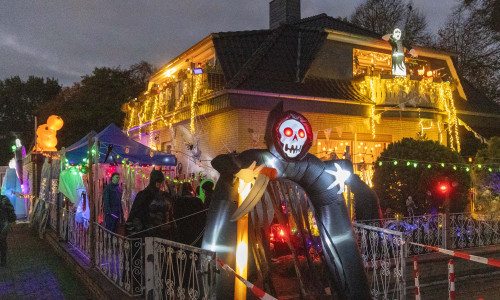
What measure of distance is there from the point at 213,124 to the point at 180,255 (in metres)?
10.2

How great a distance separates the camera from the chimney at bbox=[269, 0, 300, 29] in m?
18.1

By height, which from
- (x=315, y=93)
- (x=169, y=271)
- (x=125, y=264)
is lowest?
(x=125, y=264)

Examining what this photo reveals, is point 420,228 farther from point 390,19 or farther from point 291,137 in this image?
point 390,19

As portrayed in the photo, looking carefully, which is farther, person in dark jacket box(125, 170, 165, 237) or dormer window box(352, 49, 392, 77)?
dormer window box(352, 49, 392, 77)

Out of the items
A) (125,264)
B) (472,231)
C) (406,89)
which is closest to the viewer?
(125,264)

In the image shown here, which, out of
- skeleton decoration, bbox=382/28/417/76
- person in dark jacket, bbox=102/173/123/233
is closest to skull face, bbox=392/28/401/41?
skeleton decoration, bbox=382/28/417/76

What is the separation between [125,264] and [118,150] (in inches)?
226

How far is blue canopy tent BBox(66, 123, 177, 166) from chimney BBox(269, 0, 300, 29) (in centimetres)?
804

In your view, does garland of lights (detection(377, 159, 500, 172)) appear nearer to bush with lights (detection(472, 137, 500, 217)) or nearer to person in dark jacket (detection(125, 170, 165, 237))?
bush with lights (detection(472, 137, 500, 217))

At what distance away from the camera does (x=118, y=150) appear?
12.2m

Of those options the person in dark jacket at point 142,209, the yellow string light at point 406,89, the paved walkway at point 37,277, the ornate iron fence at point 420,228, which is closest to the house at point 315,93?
the yellow string light at point 406,89

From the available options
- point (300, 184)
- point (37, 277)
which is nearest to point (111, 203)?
point (37, 277)

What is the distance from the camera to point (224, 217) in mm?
5457

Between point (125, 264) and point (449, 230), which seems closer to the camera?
point (125, 264)
